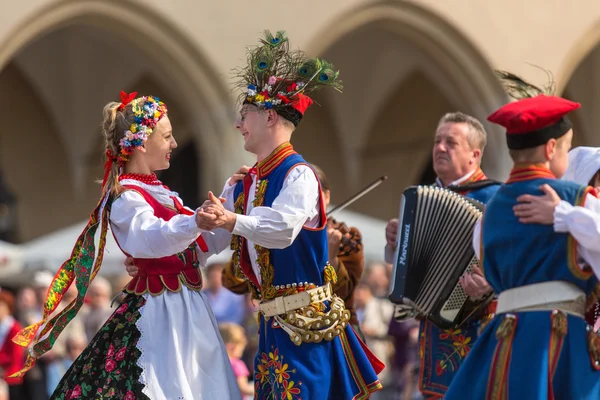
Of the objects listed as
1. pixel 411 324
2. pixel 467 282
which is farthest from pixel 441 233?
→ pixel 411 324

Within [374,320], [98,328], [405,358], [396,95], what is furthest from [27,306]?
[396,95]

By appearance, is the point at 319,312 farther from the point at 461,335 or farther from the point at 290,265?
the point at 461,335

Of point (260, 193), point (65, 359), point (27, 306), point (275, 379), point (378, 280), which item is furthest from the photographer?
point (378, 280)

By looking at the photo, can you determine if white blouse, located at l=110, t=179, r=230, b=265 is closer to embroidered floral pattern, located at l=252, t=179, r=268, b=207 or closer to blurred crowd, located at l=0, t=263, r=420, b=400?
embroidered floral pattern, located at l=252, t=179, r=268, b=207

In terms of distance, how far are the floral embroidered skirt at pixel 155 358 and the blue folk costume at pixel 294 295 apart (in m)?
0.21

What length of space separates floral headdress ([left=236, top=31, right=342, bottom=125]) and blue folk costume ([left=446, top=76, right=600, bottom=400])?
3.08 ft

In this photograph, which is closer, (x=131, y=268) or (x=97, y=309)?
(x=131, y=268)

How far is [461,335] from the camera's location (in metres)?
5.77

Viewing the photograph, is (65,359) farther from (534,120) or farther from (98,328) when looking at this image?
(534,120)

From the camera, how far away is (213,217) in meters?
4.55

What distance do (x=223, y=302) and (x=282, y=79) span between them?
5.92 meters

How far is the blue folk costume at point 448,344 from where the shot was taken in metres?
5.72

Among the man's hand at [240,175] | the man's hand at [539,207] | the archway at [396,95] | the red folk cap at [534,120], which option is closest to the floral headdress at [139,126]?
the man's hand at [240,175]

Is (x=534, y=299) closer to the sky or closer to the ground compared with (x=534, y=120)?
closer to the ground
